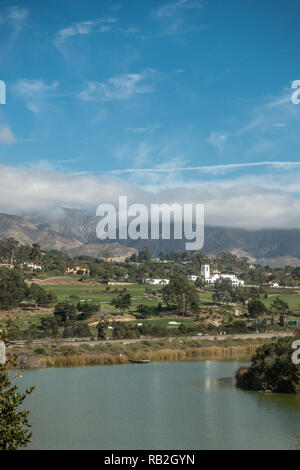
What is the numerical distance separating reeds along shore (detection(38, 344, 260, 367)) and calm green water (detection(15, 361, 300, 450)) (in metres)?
7.27

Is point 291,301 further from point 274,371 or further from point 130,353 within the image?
point 274,371

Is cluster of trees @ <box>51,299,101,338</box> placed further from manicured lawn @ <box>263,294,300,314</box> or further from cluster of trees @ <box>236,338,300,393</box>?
manicured lawn @ <box>263,294,300,314</box>

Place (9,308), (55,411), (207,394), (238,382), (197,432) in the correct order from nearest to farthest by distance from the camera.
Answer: (197,432) → (55,411) → (207,394) → (238,382) → (9,308)

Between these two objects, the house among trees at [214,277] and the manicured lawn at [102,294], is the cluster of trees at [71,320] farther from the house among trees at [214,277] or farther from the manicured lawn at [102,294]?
the house among trees at [214,277]

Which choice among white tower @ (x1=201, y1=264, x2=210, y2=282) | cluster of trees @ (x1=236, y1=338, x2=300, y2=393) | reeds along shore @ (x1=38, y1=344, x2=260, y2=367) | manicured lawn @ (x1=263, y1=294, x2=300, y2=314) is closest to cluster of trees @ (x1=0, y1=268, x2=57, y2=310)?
reeds along shore @ (x1=38, y1=344, x2=260, y2=367)

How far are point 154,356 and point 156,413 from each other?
95.3ft

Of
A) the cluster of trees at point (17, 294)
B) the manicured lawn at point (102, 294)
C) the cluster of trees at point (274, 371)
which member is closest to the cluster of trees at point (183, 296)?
the manicured lawn at point (102, 294)

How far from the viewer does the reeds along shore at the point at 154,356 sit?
55.9 m

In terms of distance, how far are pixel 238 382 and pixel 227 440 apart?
56.0 ft

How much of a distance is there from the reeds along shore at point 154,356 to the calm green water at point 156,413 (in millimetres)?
7272

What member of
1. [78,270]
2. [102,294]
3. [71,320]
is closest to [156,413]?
[71,320]
